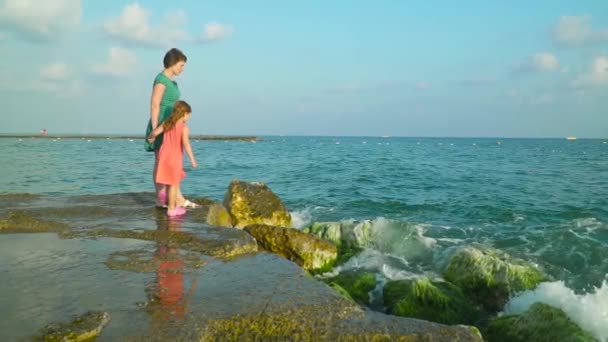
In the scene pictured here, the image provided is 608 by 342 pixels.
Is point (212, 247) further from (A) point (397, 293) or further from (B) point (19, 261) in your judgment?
(A) point (397, 293)

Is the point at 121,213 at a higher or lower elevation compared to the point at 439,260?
higher

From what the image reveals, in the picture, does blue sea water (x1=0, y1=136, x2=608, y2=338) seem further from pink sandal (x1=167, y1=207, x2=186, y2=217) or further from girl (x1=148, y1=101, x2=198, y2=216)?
girl (x1=148, y1=101, x2=198, y2=216)

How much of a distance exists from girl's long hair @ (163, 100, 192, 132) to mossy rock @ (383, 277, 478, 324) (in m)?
3.73

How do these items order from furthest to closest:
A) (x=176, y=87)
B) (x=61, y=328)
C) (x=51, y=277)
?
(x=176, y=87)
(x=51, y=277)
(x=61, y=328)

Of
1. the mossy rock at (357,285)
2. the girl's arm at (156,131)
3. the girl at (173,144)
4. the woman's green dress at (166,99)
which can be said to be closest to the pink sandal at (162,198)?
the girl at (173,144)

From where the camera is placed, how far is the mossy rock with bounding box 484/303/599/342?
4.46m

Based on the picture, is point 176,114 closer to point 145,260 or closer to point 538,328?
point 145,260

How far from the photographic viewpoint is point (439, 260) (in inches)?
321

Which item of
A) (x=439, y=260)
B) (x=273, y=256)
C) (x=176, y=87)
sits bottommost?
(x=439, y=260)

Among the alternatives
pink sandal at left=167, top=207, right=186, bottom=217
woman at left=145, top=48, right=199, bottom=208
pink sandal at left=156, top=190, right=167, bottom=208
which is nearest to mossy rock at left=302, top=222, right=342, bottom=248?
pink sandal at left=156, top=190, right=167, bottom=208

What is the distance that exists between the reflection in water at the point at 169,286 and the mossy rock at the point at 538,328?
11.5 feet

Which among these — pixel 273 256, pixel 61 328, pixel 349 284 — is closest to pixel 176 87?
pixel 273 256

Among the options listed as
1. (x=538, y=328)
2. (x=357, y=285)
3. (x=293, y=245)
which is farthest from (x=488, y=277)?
(x=293, y=245)

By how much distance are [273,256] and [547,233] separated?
8808 millimetres
